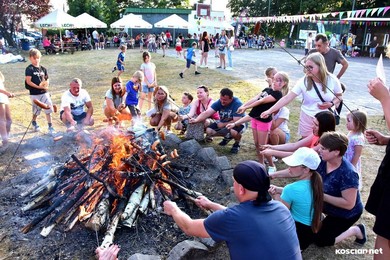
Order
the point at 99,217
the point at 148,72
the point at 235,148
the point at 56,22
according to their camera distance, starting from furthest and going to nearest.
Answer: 1. the point at 56,22
2. the point at 148,72
3. the point at 235,148
4. the point at 99,217

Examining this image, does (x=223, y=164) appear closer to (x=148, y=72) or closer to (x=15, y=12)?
(x=148, y=72)

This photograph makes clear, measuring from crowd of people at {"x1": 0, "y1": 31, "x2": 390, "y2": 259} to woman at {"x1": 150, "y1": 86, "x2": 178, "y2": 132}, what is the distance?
0.02 metres

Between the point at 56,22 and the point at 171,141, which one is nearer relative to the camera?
the point at 171,141

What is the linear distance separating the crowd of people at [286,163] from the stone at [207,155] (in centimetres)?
80

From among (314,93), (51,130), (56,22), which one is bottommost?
(51,130)

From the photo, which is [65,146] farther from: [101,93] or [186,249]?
[101,93]

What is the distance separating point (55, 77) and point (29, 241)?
1212cm

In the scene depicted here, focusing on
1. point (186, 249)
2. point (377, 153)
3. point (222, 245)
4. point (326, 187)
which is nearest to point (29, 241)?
point (186, 249)

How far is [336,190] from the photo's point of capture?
3.26 m

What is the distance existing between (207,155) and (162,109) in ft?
5.73

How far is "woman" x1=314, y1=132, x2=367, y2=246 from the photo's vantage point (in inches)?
125

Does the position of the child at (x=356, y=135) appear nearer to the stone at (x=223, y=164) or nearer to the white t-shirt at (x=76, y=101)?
the stone at (x=223, y=164)

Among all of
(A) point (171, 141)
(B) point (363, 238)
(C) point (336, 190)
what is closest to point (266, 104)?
(A) point (171, 141)

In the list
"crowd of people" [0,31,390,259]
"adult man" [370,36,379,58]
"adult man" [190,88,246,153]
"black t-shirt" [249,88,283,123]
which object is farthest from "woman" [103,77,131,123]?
"adult man" [370,36,379,58]
